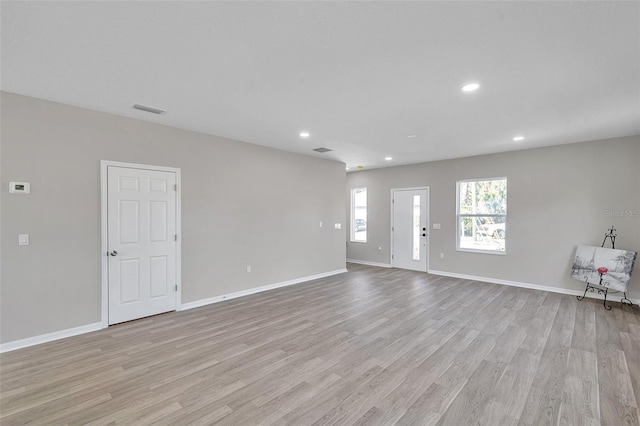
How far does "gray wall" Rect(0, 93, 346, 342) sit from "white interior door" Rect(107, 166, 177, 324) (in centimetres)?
16

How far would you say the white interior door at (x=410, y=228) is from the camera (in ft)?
23.8

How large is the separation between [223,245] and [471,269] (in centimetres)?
525

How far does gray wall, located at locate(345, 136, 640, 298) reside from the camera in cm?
488

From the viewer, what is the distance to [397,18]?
1.92 metres

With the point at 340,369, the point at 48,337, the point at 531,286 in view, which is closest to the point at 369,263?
the point at 531,286

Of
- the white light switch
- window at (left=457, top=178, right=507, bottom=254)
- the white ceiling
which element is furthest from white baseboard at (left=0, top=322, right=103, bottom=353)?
window at (left=457, top=178, right=507, bottom=254)

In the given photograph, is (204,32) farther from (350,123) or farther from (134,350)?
(134,350)

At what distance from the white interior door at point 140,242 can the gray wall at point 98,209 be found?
0.16 m

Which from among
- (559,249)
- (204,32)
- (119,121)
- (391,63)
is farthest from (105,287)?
(559,249)

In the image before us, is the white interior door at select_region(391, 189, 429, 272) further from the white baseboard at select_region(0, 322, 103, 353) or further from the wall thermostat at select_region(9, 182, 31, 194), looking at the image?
the wall thermostat at select_region(9, 182, 31, 194)

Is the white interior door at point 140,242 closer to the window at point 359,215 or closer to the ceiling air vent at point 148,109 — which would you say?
the ceiling air vent at point 148,109

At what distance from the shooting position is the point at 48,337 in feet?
10.9

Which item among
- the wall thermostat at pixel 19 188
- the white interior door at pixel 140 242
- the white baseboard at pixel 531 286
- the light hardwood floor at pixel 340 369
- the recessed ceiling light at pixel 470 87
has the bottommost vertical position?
the light hardwood floor at pixel 340 369

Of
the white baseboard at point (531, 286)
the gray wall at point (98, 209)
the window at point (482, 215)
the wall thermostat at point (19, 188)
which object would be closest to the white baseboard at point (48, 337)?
the gray wall at point (98, 209)
